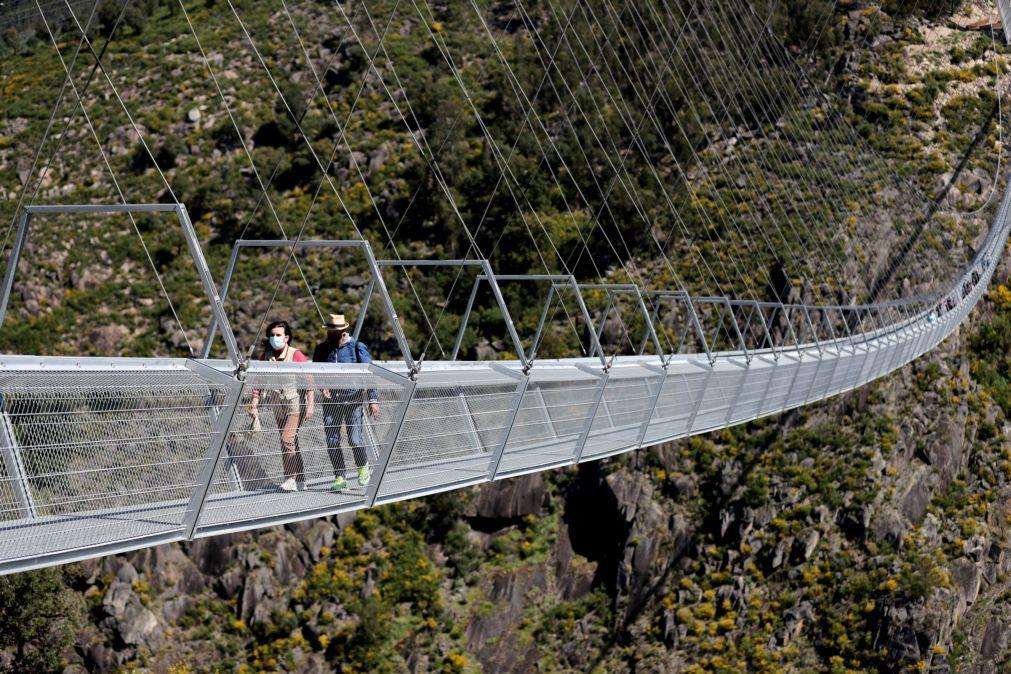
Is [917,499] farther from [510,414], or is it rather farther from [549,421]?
[510,414]

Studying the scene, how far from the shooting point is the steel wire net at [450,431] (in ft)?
19.7

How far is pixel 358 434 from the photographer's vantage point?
18.7 ft

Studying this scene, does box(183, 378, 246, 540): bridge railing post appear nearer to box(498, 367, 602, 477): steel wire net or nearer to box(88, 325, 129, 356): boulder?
box(498, 367, 602, 477): steel wire net

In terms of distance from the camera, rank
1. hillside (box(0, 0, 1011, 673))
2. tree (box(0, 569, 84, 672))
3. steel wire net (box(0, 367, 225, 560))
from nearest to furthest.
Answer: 1. steel wire net (box(0, 367, 225, 560))
2. tree (box(0, 569, 84, 672))
3. hillside (box(0, 0, 1011, 673))

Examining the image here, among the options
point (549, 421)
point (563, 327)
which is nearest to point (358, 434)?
point (549, 421)

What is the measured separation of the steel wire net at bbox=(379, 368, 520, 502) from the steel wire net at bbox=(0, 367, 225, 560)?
4.25 ft

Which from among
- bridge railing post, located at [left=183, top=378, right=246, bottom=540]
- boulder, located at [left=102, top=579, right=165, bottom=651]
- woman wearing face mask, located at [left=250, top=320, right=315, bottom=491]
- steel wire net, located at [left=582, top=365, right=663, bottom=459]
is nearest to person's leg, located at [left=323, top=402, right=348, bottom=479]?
woman wearing face mask, located at [left=250, top=320, right=315, bottom=491]

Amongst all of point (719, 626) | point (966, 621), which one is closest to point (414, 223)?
point (719, 626)

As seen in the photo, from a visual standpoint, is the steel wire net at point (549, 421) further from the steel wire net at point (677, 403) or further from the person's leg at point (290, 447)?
the person's leg at point (290, 447)

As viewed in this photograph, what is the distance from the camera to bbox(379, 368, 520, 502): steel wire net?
602 cm

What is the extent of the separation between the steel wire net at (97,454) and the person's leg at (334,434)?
779 mm

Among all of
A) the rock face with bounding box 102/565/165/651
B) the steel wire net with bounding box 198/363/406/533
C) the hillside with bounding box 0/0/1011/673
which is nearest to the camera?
the steel wire net with bounding box 198/363/406/533

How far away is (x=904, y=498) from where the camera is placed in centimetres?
2512

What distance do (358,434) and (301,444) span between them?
0.39 metres
